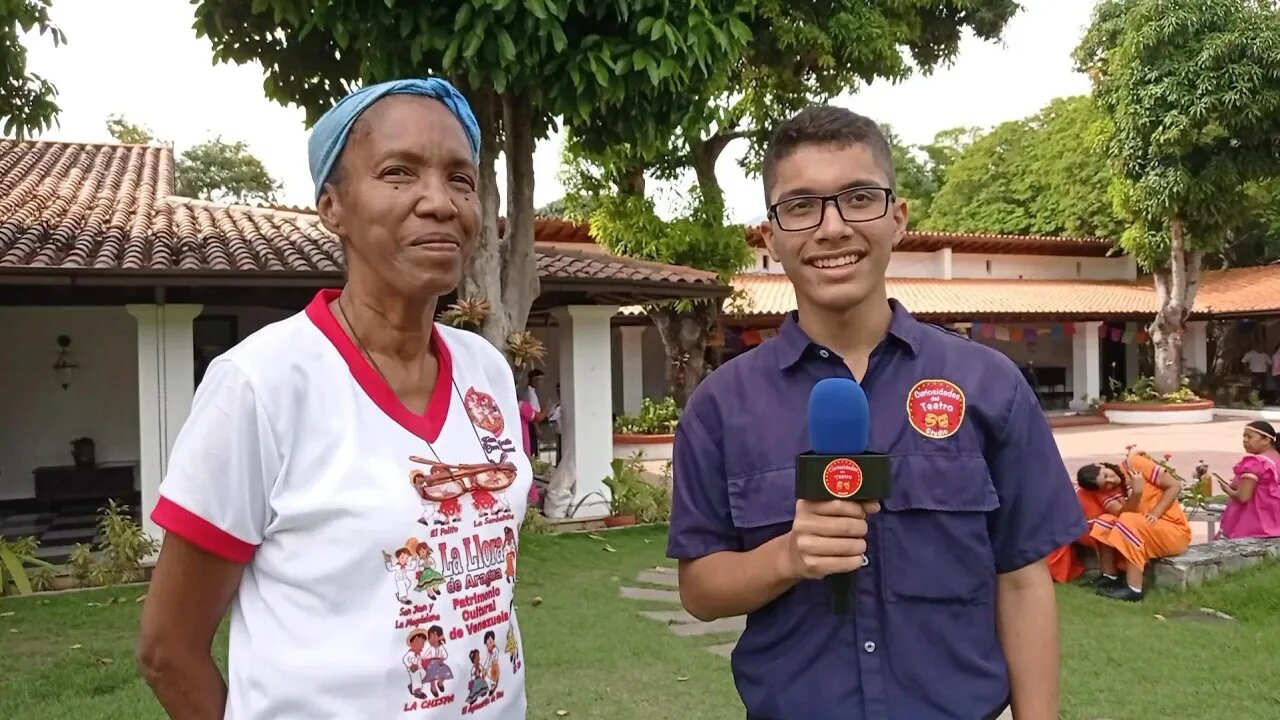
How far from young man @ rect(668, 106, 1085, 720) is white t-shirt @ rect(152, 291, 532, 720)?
49 cm

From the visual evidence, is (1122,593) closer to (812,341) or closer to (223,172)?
(812,341)

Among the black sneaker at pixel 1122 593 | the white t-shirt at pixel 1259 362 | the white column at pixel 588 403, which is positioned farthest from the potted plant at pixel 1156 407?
the black sneaker at pixel 1122 593

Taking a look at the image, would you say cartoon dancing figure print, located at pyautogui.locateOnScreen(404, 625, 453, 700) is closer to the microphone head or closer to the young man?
the young man

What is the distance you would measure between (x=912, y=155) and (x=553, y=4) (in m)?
38.0

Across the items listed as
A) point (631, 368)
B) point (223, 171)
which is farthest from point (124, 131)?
point (631, 368)

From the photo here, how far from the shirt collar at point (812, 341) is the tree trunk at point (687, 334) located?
13609 millimetres

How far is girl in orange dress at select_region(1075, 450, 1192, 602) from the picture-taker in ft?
23.5

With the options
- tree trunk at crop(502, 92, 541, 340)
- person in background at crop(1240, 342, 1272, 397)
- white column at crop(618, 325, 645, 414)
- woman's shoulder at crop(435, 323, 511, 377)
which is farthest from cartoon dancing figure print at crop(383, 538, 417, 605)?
person in background at crop(1240, 342, 1272, 397)

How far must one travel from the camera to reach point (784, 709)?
1.70m

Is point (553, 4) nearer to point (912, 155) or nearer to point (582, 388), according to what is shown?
point (582, 388)

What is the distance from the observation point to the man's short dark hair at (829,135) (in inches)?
69.6

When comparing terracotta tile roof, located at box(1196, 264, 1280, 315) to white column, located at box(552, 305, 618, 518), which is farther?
terracotta tile roof, located at box(1196, 264, 1280, 315)

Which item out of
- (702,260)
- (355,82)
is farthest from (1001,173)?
(355,82)

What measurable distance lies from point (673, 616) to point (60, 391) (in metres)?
9.05
